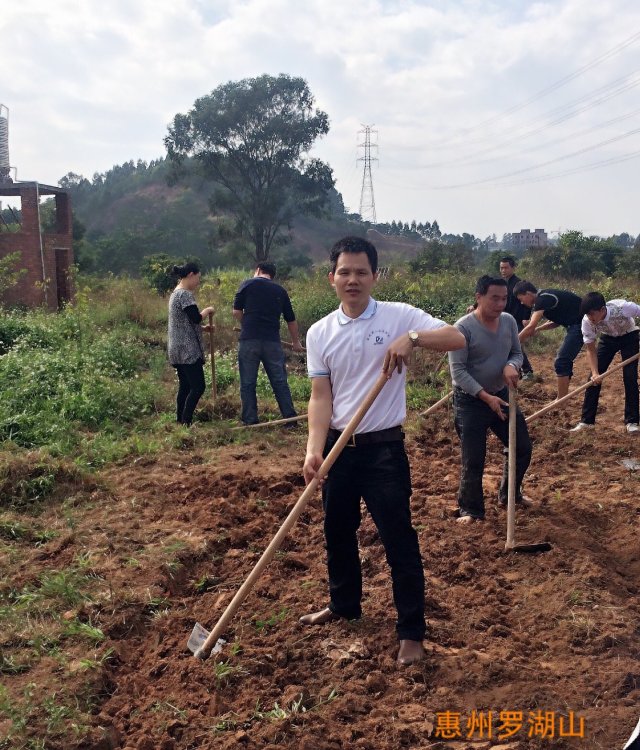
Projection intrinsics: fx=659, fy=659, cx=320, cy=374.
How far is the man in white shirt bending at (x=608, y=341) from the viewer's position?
636 centimetres

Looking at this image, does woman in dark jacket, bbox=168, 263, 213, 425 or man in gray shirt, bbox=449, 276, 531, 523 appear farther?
woman in dark jacket, bbox=168, 263, 213, 425

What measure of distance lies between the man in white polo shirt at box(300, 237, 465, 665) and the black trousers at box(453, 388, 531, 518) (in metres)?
1.70

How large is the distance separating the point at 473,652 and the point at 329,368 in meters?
1.41

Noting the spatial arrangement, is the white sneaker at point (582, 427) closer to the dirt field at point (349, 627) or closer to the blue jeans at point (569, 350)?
the blue jeans at point (569, 350)

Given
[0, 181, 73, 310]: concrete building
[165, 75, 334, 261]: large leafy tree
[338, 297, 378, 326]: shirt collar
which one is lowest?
[338, 297, 378, 326]: shirt collar

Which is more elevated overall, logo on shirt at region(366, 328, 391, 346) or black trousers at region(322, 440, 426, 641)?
logo on shirt at region(366, 328, 391, 346)

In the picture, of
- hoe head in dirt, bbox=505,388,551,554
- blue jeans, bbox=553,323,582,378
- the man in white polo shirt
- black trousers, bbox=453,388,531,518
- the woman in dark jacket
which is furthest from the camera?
blue jeans, bbox=553,323,582,378

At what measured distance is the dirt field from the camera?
248 centimetres

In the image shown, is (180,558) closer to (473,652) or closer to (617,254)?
(473,652)

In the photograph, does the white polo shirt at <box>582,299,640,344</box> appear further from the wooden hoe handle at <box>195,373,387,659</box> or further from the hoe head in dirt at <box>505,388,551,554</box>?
the wooden hoe handle at <box>195,373,387,659</box>

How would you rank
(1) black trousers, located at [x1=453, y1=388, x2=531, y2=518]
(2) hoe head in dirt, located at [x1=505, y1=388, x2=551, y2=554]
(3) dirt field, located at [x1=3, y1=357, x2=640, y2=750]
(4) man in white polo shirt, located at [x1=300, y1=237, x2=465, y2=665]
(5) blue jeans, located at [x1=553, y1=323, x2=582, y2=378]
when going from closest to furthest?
(3) dirt field, located at [x1=3, y1=357, x2=640, y2=750] < (4) man in white polo shirt, located at [x1=300, y1=237, x2=465, y2=665] < (2) hoe head in dirt, located at [x1=505, y1=388, x2=551, y2=554] < (1) black trousers, located at [x1=453, y1=388, x2=531, y2=518] < (5) blue jeans, located at [x1=553, y1=323, x2=582, y2=378]

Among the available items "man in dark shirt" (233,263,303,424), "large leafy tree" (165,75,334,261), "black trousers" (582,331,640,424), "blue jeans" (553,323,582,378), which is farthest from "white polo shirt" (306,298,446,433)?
"large leafy tree" (165,75,334,261)

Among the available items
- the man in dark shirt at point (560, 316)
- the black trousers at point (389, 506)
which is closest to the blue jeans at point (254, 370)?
the man in dark shirt at point (560, 316)

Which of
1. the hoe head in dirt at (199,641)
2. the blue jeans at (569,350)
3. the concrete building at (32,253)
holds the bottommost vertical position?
the hoe head in dirt at (199,641)
